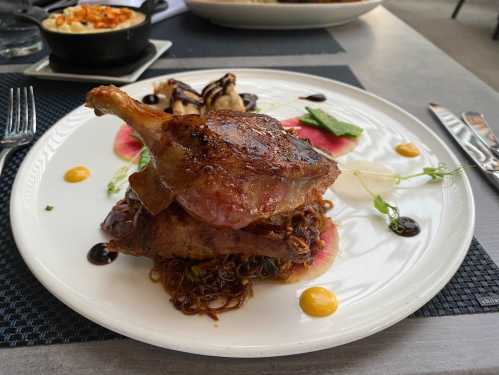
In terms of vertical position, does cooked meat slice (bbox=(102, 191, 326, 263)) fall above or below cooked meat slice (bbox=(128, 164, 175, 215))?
below

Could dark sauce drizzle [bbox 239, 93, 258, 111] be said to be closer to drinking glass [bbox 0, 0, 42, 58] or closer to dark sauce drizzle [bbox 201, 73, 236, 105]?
dark sauce drizzle [bbox 201, 73, 236, 105]

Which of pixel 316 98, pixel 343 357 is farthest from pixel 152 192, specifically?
pixel 316 98

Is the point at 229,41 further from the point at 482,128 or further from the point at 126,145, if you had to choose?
the point at 482,128

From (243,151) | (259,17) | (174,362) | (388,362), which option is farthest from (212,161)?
(259,17)

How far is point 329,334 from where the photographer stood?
125cm

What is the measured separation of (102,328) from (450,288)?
4.14 ft

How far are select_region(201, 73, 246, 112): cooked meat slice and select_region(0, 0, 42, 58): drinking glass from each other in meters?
2.06

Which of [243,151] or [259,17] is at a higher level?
[243,151]

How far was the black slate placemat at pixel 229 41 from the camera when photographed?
382 centimetres

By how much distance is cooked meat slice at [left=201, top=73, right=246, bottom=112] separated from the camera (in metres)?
2.57

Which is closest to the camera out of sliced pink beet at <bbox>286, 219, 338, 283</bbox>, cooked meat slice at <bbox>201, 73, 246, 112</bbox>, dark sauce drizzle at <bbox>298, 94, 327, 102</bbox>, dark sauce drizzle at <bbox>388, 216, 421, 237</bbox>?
sliced pink beet at <bbox>286, 219, 338, 283</bbox>

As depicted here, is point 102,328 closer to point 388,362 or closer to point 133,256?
point 133,256

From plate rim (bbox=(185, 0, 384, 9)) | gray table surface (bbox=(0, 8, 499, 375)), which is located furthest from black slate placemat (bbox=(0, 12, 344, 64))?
gray table surface (bbox=(0, 8, 499, 375))

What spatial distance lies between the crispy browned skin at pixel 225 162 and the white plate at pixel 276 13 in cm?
284
